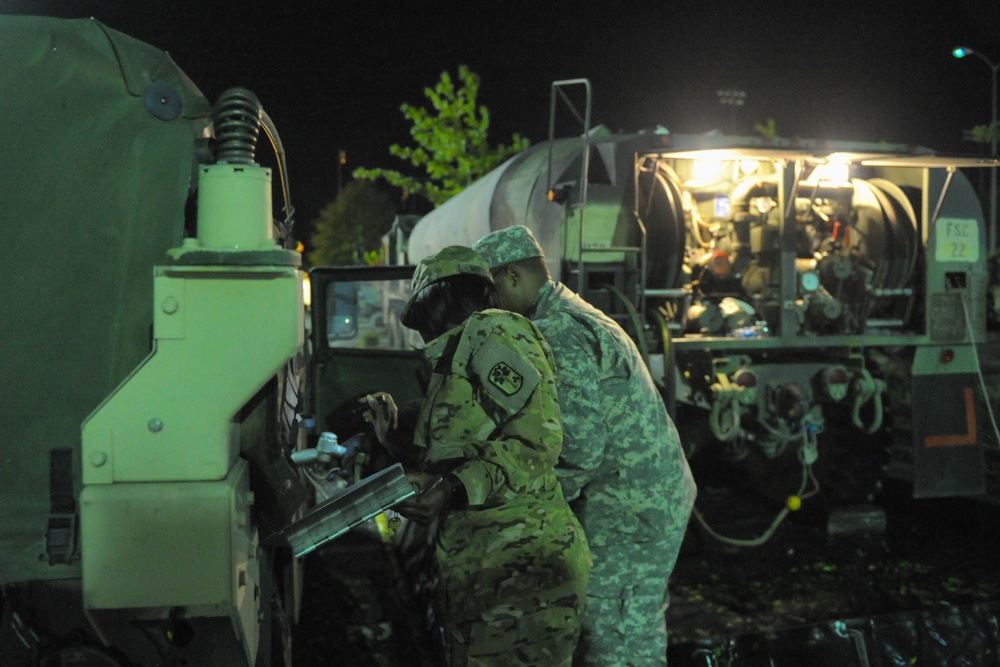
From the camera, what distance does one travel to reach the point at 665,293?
616 cm

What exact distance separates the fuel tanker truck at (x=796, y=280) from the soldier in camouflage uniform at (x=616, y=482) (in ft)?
8.16

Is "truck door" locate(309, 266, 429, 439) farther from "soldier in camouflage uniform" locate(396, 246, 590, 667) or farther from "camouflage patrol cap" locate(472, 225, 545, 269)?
"soldier in camouflage uniform" locate(396, 246, 590, 667)

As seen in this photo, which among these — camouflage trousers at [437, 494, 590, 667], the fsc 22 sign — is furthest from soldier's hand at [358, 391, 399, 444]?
the fsc 22 sign

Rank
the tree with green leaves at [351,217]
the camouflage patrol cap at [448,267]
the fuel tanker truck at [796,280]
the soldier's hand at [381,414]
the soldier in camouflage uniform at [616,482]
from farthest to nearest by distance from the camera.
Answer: the tree with green leaves at [351,217], the fuel tanker truck at [796,280], the soldier in camouflage uniform at [616,482], the soldier's hand at [381,414], the camouflage patrol cap at [448,267]

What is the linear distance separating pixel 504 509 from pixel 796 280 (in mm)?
4665

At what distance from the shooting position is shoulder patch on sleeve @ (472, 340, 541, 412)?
2.42 metres

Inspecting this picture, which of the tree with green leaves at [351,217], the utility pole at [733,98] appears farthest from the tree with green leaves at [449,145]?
the tree with green leaves at [351,217]

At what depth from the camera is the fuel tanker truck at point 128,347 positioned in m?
2.06

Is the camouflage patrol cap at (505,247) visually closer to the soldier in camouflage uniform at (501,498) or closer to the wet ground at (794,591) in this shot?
the soldier in camouflage uniform at (501,498)

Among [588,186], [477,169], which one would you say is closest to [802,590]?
[588,186]

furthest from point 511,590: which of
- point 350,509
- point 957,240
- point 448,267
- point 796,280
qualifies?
point 957,240

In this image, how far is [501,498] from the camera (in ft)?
8.14

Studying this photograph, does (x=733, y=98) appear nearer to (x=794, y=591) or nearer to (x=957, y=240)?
(x=957, y=240)

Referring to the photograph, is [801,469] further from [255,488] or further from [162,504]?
[162,504]
